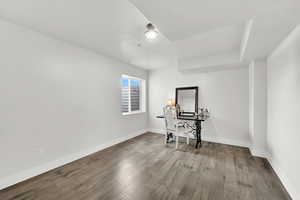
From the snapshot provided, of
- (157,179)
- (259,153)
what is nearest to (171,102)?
(259,153)

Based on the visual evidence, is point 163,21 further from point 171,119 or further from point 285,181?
point 285,181

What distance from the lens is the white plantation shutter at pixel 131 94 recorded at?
4.30 metres

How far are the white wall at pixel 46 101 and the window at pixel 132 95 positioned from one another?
3.10 ft

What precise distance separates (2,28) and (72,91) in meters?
1.29

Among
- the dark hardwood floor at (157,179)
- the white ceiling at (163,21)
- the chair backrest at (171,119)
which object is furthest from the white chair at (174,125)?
the white ceiling at (163,21)

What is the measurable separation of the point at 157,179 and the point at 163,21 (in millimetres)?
2322

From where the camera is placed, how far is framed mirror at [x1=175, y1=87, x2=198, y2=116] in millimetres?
3980

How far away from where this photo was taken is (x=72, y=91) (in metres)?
2.62

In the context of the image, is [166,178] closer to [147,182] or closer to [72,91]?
[147,182]

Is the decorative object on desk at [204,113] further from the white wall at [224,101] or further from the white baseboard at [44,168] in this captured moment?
the white baseboard at [44,168]

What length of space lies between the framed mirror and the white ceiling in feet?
4.86

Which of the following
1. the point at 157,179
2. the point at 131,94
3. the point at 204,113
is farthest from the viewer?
the point at 131,94

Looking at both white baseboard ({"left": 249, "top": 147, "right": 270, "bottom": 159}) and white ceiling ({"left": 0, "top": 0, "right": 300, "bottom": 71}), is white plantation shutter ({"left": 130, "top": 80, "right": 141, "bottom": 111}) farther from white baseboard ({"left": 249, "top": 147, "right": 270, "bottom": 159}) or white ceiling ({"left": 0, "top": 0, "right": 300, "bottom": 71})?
white baseboard ({"left": 249, "top": 147, "right": 270, "bottom": 159})

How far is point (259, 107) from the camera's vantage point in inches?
109
